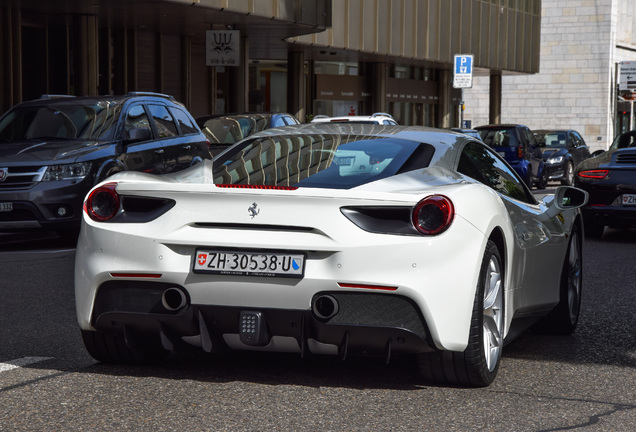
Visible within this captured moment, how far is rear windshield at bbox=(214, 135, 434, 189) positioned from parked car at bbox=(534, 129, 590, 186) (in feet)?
81.3

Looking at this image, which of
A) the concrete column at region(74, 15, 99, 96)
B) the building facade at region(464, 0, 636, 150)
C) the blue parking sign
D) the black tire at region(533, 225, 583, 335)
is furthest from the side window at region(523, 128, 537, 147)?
the building facade at region(464, 0, 636, 150)

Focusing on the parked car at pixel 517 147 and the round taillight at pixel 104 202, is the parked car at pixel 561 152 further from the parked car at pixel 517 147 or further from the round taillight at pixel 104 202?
the round taillight at pixel 104 202

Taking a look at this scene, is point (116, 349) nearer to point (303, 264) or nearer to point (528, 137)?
point (303, 264)

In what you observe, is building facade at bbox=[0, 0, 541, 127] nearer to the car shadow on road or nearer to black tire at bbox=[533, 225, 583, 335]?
black tire at bbox=[533, 225, 583, 335]

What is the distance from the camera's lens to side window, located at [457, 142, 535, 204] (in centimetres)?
610

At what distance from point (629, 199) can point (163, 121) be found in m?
5.67

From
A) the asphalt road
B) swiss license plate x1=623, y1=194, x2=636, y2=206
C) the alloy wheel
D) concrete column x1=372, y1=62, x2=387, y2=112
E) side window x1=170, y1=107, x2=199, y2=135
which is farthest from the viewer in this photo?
concrete column x1=372, y1=62, x2=387, y2=112

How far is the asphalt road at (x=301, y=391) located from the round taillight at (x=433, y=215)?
782mm

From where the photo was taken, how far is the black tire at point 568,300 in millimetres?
7031

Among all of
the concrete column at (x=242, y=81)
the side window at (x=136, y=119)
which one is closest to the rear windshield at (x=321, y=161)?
the side window at (x=136, y=119)

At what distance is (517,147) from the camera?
2727 cm

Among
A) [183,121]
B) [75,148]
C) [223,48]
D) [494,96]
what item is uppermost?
[223,48]

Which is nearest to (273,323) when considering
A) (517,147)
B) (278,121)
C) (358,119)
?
(278,121)

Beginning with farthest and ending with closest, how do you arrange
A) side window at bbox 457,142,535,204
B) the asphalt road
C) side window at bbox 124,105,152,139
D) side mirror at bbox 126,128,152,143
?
side window at bbox 124,105,152,139, side mirror at bbox 126,128,152,143, side window at bbox 457,142,535,204, the asphalt road
